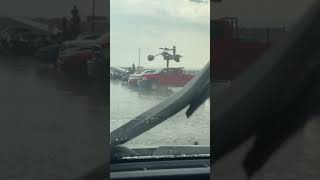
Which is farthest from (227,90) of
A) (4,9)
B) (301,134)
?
(4,9)

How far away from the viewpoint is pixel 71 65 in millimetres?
2641

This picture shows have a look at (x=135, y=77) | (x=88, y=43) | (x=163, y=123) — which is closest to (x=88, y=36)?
(x=88, y=43)

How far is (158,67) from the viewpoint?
9.20 feet

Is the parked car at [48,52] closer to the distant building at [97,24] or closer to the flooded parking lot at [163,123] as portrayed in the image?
the distant building at [97,24]

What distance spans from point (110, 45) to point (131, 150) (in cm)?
54

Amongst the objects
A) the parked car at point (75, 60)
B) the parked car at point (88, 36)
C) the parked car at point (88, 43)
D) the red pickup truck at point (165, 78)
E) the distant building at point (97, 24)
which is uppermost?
the distant building at point (97, 24)

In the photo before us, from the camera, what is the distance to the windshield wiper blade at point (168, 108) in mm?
2771

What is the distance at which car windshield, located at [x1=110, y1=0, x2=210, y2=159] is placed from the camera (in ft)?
8.98

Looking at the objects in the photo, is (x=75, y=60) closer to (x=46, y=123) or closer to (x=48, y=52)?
(x=48, y=52)

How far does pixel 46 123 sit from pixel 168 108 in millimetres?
615

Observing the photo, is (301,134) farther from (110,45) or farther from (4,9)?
(4,9)

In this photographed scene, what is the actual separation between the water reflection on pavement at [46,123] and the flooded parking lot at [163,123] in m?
0.15

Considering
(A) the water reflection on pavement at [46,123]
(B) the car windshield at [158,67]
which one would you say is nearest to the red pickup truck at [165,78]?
(B) the car windshield at [158,67]

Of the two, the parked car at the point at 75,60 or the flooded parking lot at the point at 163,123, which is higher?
the parked car at the point at 75,60
